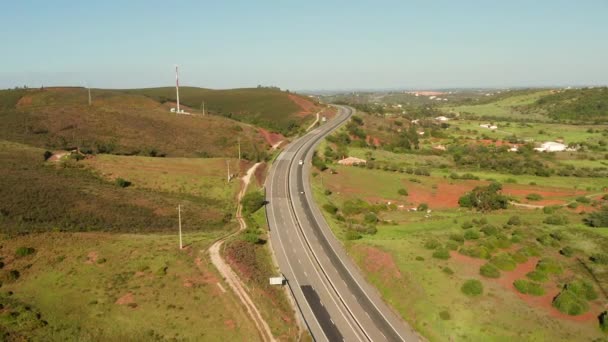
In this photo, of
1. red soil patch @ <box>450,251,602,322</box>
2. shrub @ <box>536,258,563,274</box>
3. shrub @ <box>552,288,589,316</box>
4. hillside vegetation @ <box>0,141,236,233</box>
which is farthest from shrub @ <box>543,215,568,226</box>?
hillside vegetation @ <box>0,141,236,233</box>

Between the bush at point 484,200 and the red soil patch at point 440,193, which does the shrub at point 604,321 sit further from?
the red soil patch at point 440,193

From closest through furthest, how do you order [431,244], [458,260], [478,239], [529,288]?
[529,288] < [458,260] < [431,244] < [478,239]

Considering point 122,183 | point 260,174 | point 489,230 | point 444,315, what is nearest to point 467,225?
point 489,230

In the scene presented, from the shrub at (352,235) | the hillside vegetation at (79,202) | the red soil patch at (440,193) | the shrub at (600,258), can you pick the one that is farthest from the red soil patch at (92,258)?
the shrub at (600,258)

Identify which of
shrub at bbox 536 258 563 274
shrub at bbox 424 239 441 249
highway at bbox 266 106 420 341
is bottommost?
highway at bbox 266 106 420 341

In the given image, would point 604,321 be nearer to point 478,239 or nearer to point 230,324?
point 478,239

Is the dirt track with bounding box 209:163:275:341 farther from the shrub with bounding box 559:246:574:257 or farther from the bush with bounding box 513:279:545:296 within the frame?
the shrub with bounding box 559:246:574:257
